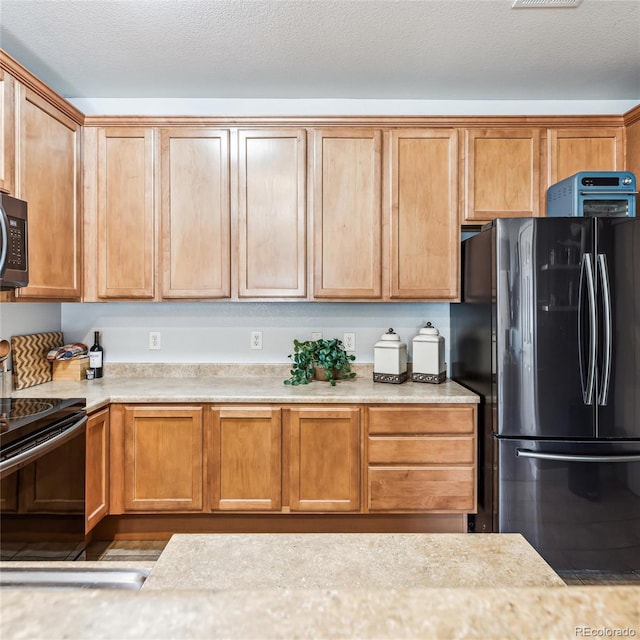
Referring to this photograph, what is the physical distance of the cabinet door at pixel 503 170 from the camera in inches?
109

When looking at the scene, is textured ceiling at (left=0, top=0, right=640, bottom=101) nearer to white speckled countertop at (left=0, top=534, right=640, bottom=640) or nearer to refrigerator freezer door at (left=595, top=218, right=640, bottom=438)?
refrigerator freezer door at (left=595, top=218, right=640, bottom=438)

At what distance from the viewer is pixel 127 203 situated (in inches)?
109

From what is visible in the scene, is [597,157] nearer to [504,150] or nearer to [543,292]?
[504,150]

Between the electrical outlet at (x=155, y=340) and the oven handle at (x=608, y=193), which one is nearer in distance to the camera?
the oven handle at (x=608, y=193)

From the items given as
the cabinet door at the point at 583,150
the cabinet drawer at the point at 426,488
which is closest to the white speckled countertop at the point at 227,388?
the cabinet drawer at the point at 426,488

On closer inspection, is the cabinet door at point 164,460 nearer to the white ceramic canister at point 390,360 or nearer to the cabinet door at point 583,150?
the white ceramic canister at point 390,360

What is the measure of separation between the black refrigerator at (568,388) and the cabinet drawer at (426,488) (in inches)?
7.0

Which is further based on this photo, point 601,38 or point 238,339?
point 238,339

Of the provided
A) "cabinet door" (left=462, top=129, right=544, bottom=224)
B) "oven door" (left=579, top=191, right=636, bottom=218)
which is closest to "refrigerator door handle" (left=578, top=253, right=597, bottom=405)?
"oven door" (left=579, top=191, right=636, bottom=218)

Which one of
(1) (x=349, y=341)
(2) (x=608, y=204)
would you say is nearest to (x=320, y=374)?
(1) (x=349, y=341)

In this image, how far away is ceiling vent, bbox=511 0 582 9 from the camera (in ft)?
6.69

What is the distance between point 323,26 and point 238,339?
1.88m

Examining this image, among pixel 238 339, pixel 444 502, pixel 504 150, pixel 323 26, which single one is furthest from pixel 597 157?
pixel 238 339

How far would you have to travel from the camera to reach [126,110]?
3.04m
